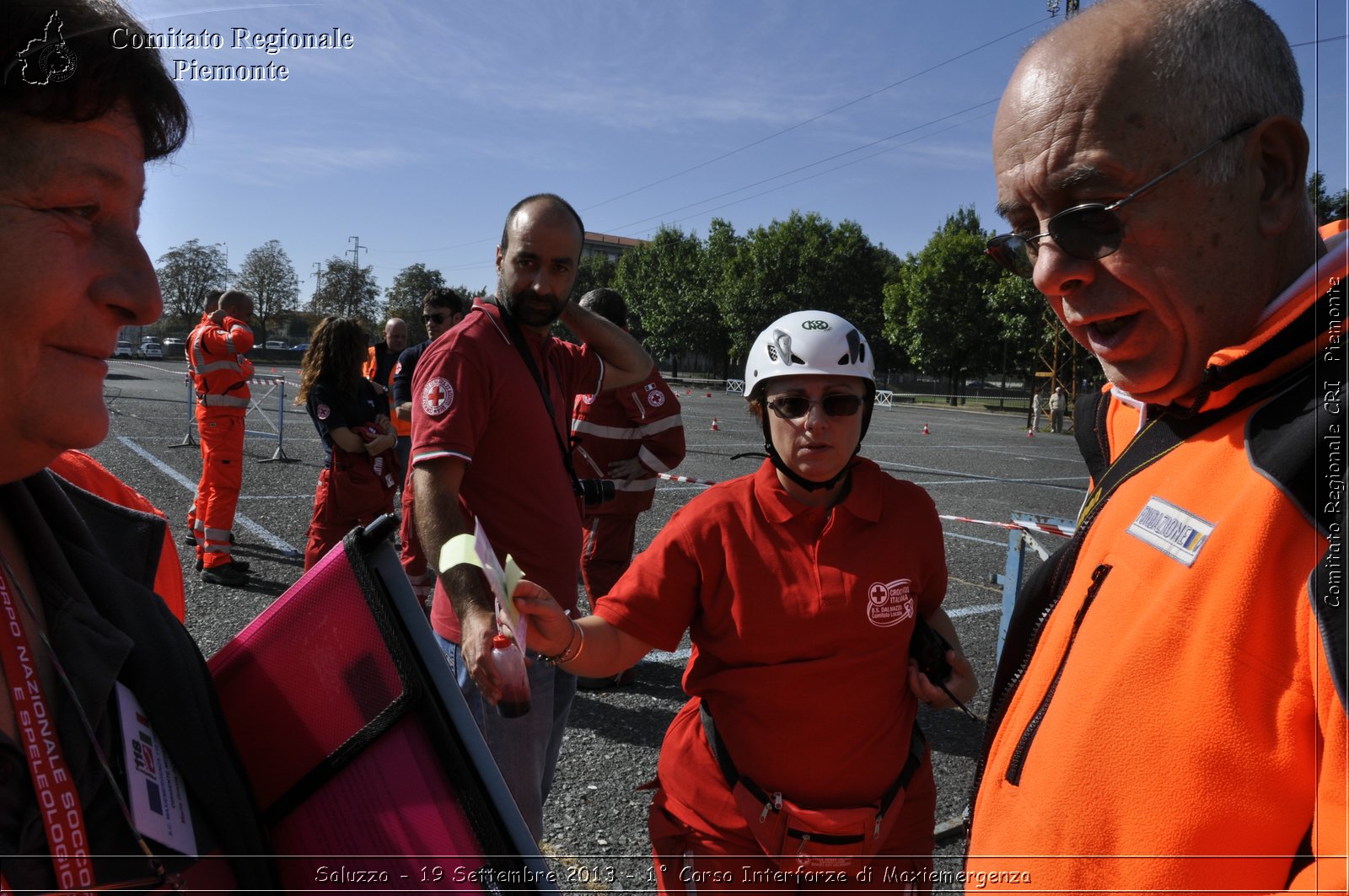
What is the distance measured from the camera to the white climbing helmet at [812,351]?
2498 mm

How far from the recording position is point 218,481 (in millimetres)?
6992

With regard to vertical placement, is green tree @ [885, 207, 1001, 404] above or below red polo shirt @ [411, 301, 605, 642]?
above

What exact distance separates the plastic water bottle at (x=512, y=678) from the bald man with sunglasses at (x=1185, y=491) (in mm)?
889

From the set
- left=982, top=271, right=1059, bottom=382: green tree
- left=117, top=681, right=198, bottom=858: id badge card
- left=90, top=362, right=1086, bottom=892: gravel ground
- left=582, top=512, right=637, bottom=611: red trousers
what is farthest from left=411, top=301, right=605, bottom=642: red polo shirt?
left=982, top=271, right=1059, bottom=382: green tree

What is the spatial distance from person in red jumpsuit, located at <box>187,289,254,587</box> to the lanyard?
6.30 meters

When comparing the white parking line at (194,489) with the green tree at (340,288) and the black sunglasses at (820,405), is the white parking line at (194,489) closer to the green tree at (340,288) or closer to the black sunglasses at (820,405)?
the black sunglasses at (820,405)

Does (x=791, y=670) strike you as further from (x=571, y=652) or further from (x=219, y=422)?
(x=219, y=422)

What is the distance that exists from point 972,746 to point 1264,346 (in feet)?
12.6

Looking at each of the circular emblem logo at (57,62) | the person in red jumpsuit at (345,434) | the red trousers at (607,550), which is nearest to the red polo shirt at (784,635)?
the circular emblem logo at (57,62)

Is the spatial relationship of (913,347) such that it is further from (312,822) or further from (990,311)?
(312,822)

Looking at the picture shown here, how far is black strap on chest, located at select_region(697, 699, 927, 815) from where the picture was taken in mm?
2186

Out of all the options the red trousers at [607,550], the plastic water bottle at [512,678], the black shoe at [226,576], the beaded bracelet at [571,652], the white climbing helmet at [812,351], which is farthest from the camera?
the black shoe at [226,576]

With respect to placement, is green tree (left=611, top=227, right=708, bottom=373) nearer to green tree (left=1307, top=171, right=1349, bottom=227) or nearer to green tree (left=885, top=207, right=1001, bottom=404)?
green tree (left=885, top=207, right=1001, bottom=404)

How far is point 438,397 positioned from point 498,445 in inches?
10.5
